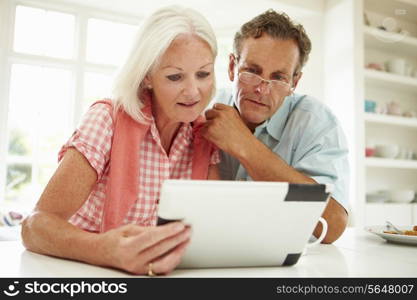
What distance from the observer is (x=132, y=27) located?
4.61m

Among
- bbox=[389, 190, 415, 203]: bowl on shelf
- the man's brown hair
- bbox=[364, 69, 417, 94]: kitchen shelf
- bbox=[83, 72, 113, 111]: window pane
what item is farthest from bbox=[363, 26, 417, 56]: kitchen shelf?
the man's brown hair

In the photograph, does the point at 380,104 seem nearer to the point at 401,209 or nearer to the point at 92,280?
the point at 401,209

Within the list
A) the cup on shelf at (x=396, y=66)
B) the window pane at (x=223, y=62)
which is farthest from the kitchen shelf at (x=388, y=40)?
the window pane at (x=223, y=62)

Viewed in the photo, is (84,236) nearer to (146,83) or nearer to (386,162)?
(146,83)

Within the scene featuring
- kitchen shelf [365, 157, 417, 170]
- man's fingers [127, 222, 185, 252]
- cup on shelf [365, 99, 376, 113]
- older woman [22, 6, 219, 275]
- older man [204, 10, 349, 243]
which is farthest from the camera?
cup on shelf [365, 99, 376, 113]

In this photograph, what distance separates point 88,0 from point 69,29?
38 centimetres

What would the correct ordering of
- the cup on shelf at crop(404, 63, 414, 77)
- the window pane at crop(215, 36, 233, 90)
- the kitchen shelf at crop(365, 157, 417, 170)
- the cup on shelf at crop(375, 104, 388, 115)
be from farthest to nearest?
the window pane at crop(215, 36, 233, 90) → the cup on shelf at crop(404, 63, 414, 77) → the cup on shelf at crop(375, 104, 388, 115) → the kitchen shelf at crop(365, 157, 417, 170)

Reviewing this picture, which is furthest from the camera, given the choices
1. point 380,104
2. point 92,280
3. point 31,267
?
point 380,104

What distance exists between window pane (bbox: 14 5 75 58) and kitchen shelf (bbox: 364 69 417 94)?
307cm

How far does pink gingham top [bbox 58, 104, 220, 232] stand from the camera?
110 cm

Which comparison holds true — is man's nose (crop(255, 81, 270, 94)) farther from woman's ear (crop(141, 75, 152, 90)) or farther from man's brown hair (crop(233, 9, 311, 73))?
woman's ear (crop(141, 75, 152, 90))

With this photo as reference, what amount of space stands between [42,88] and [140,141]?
336cm

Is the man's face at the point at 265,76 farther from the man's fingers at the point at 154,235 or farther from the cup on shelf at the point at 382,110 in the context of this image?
the cup on shelf at the point at 382,110

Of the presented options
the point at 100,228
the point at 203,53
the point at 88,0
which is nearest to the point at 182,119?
the point at 203,53
